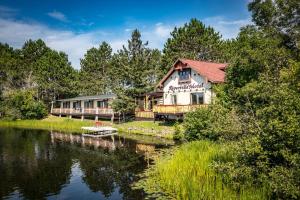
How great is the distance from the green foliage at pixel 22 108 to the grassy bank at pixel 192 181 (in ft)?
144

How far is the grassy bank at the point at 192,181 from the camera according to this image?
1140 centimetres

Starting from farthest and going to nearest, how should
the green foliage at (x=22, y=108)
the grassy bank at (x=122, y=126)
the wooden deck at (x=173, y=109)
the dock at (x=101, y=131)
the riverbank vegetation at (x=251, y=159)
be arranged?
the green foliage at (x=22, y=108) → the dock at (x=101, y=131) → the wooden deck at (x=173, y=109) → the grassy bank at (x=122, y=126) → the riverbank vegetation at (x=251, y=159)

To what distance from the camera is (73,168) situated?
67.3ft

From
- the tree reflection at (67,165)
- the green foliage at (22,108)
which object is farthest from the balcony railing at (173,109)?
the green foliage at (22,108)

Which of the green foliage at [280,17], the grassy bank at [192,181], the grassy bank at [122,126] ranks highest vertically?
the green foliage at [280,17]

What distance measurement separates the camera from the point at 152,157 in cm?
2188

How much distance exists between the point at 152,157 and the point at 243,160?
10870mm

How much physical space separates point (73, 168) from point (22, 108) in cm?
3931

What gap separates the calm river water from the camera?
15.4m

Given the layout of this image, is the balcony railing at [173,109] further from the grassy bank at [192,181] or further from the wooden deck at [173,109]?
the grassy bank at [192,181]

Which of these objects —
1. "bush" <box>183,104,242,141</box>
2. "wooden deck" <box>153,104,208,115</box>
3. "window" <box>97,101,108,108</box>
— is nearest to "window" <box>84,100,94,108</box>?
"window" <box>97,101,108,108</box>

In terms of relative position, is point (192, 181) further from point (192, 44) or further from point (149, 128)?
point (192, 44)

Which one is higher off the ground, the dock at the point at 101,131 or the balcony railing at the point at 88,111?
the balcony railing at the point at 88,111

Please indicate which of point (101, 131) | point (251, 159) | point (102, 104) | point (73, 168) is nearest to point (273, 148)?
point (251, 159)
